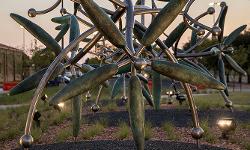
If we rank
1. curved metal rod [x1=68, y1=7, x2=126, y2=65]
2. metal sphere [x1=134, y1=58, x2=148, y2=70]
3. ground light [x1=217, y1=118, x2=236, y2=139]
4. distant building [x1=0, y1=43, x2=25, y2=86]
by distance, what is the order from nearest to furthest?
metal sphere [x1=134, y1=58, x2=148, y2=70] < curved metal rod [x1=68, y1=7, x2=126, y2=65] < ground light [x1=217, y1=118, x2=236, y2=139] < distant building [x1=0, y1=43, x2=25, y2=86]

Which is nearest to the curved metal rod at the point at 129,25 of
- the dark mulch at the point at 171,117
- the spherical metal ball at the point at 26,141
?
the spherical metal ball at the point at 26,141

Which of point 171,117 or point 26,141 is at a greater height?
point 26,141

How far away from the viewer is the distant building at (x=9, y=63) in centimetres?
5997

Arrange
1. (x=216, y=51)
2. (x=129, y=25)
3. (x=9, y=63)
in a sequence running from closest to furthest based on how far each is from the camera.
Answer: (x=129, y=25), (x=216, y=51), (x=9, y=63)

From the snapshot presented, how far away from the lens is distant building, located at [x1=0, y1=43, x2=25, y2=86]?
5997cm

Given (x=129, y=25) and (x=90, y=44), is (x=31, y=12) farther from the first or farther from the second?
(x=129, y=25)

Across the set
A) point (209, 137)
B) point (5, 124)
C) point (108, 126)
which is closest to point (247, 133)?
point (209, 137)

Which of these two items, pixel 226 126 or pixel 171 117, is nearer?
pixel 226 126

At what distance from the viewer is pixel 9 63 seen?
208 feet

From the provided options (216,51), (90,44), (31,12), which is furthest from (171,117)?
(90,44)

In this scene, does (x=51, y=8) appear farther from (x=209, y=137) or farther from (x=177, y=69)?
(x=209, y=137)

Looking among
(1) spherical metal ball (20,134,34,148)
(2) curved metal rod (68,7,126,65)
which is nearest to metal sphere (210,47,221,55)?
(2) curved metal rod (68,7,126,65)

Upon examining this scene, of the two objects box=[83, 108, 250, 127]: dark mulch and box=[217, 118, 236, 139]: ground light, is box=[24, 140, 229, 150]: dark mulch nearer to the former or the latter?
box=[217, 118, 236, 139]: ground light

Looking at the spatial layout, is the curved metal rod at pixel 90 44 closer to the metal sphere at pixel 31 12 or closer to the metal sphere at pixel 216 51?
the metal sphere at pixel 31 12
